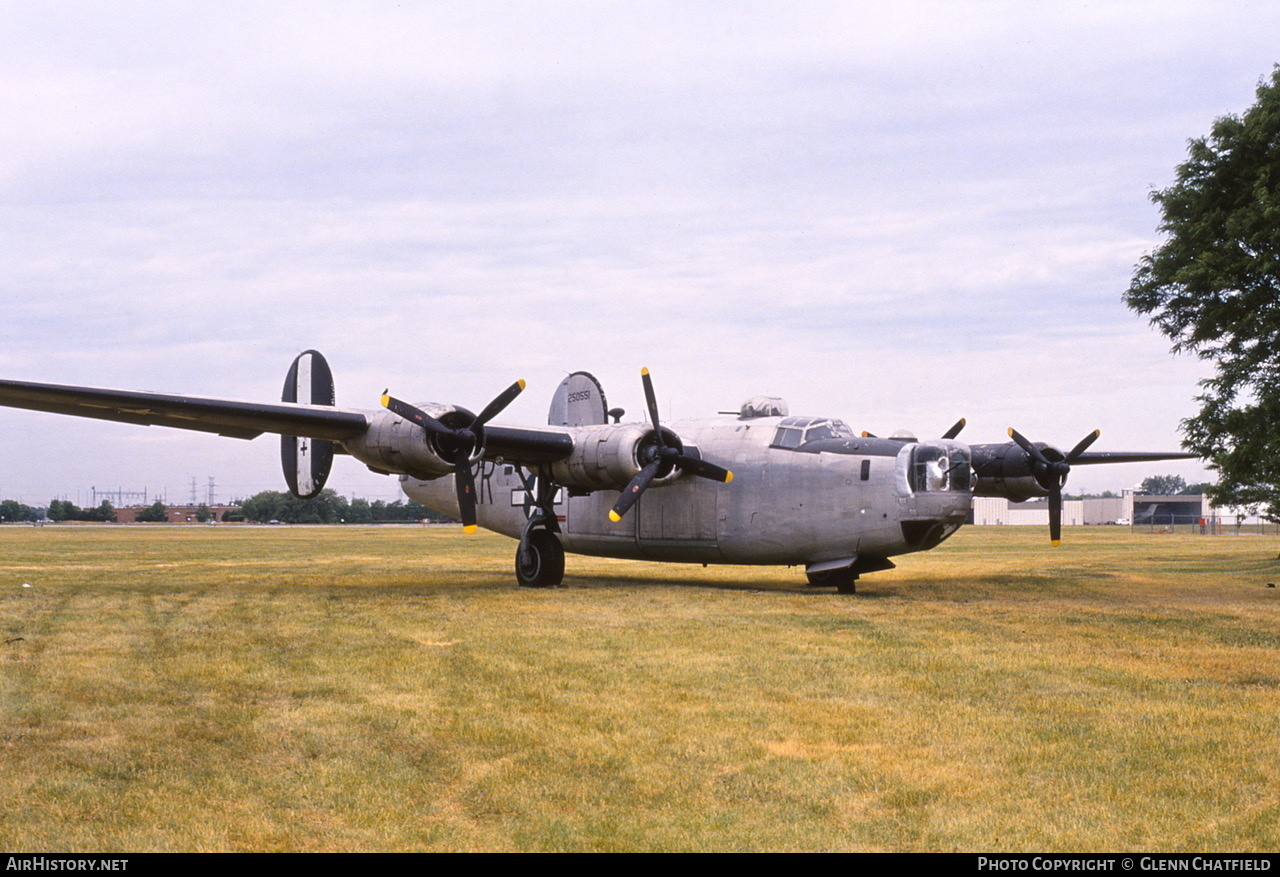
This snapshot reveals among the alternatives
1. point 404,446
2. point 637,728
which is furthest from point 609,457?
point 637,728

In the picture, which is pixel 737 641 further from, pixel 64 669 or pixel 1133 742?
pixel 64 669

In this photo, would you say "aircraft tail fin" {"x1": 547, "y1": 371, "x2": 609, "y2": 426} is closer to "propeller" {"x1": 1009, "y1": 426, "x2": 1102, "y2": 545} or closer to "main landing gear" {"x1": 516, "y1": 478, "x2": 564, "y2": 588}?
"main landing gear" {"x1": 516, "y1": 478, "x2": 564, "y2": 588}

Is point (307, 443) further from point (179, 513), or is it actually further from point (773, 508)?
point (179, 513)

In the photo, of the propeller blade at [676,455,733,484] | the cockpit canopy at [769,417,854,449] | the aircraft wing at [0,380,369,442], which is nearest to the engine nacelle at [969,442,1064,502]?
the cockpit canopy at [769,417,854,449]

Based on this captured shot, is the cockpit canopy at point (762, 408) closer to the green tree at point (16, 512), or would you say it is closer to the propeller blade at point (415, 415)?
the propeller blade at point (415, 415)

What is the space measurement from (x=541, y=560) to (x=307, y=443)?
20.3ft

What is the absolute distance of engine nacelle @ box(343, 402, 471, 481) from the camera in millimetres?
19531

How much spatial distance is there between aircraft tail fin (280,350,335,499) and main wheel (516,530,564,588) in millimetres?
4950

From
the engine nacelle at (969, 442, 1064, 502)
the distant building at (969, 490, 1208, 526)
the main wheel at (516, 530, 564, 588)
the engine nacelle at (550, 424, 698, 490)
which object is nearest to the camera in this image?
the engine nacelle at (550, 424, 698, 490)

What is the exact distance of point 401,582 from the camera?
961 inches

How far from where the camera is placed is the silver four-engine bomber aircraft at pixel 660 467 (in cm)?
1925

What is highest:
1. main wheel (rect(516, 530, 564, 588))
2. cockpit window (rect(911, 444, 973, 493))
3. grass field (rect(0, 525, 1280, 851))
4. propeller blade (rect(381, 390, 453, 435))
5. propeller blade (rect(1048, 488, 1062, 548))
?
propeller blade (rect(381, 390, 453, 435))

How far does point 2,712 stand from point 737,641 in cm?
781
